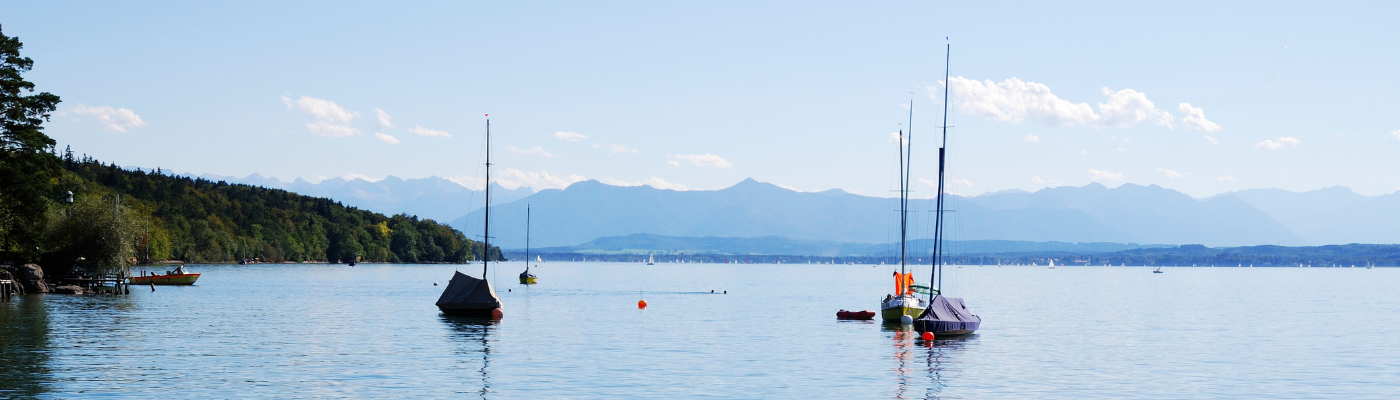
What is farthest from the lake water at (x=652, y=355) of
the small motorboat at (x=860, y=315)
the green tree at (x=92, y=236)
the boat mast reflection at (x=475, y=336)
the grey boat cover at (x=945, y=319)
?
the green tree at (x=92, y=236)

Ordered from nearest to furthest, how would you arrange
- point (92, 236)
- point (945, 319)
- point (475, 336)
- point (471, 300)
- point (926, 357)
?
point (926, 357) < point (475, 336) < point (945, 319) < point (471, 300) < point (92, 236)

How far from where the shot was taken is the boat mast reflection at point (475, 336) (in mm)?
41719

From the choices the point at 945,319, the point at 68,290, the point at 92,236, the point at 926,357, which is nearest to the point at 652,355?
the point at 926,357

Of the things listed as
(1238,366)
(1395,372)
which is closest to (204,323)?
(1238,366)

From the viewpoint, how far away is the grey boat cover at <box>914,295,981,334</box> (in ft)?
196

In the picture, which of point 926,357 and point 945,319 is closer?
point 926,357

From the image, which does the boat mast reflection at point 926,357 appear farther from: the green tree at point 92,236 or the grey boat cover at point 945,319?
the green tree at point 92,236

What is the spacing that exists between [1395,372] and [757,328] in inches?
1320

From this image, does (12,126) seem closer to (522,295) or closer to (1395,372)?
(522,295)

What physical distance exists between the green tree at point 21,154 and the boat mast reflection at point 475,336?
29.2 meters

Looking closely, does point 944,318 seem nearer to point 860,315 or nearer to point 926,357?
point 926,357

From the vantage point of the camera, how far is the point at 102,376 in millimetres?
38500

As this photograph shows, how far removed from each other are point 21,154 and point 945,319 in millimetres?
60870

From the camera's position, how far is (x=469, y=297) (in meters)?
74.1
